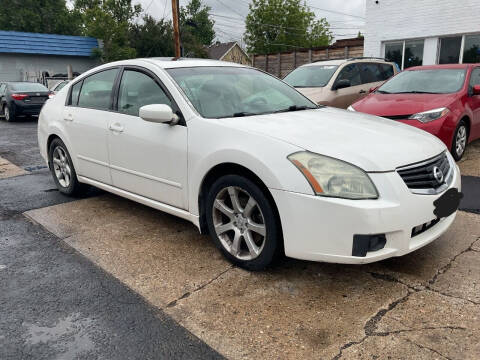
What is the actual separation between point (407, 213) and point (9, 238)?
11.3 ft

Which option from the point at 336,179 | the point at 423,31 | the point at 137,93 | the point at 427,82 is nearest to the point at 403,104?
the point at 427,82

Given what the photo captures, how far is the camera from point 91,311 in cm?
266

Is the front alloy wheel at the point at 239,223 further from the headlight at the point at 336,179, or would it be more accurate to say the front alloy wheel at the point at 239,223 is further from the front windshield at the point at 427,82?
the front windshield at the point at 427,82

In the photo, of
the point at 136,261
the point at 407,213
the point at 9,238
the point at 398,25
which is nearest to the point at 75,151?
the point at 9,238

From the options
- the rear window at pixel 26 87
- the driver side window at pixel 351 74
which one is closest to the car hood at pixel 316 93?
the driver side window at pixel 351 74

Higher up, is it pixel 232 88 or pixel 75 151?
pixel 232 88

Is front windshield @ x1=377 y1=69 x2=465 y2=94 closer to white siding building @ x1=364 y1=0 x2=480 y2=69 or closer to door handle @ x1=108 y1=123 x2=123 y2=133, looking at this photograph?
door handle @ x1=108 y1=123 x2=123 y2=133

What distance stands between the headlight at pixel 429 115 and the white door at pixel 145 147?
3891 millimetres

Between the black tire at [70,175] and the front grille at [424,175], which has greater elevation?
the front grille at [424,175]

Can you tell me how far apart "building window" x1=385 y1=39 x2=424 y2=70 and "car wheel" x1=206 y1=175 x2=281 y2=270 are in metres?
13.8

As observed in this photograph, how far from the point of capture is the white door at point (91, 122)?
414 cm

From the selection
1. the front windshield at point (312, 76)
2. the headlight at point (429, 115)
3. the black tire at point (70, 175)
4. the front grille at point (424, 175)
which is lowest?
the black tire at point (70, 175)

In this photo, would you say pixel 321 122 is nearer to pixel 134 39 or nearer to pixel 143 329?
pixel 143 329

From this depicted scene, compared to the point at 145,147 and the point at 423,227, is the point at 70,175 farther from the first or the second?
the point at 423,227
